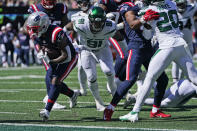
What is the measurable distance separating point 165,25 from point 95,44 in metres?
1.62

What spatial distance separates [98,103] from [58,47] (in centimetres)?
127

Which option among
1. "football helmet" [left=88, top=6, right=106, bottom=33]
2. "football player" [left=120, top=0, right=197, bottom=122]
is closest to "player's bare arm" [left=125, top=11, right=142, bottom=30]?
"football player" [left=120, top=0, right=197, bottom=122]

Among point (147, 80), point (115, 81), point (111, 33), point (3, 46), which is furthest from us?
point (3, 46)

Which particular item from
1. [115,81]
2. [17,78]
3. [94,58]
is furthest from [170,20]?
[17,78]

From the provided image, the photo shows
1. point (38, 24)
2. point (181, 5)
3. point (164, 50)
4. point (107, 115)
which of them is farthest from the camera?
point (181, 5)

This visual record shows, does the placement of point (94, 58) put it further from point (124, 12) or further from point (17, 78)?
point (17, 78)

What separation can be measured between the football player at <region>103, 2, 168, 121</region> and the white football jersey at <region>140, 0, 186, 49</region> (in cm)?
10

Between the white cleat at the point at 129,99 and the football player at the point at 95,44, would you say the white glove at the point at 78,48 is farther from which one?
the white cleat at the point at 129,99

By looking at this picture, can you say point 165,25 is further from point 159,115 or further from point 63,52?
point 63,52

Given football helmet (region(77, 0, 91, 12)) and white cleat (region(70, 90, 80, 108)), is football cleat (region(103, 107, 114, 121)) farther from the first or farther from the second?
football helmet (region(77, 0, 91, 12))

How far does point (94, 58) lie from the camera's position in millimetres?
8148

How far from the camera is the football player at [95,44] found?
7350 mm

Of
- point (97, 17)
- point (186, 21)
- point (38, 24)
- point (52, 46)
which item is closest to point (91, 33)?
point (97, 17)

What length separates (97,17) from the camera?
7.18m
